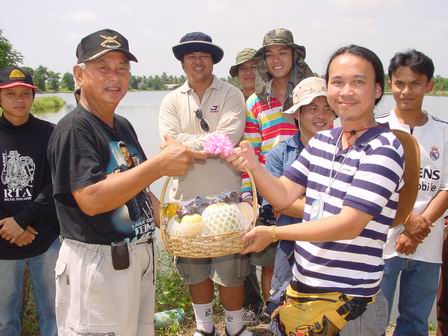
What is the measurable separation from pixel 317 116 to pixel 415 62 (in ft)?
3.00

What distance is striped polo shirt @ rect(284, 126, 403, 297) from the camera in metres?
1.79

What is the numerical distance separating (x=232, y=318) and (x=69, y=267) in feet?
6.18

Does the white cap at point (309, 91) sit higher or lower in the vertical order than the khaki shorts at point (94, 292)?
higher

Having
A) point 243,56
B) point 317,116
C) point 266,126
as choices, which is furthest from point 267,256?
point 243,56

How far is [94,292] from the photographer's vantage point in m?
2.20

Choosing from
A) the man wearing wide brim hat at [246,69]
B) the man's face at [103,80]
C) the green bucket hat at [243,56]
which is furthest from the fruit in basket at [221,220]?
the green bucket hat at [243,56]

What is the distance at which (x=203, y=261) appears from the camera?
3.71 meters

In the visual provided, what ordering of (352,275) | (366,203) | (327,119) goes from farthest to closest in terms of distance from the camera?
(327,119), (352,275), (366,203)

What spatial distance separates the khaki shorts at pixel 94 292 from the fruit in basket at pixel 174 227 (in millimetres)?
235

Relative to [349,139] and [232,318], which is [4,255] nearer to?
[232,318]

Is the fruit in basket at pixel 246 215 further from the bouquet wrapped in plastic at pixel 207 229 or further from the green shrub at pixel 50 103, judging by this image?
the green shrub at pixel 50 103

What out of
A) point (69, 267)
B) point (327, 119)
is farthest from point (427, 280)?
point (69, 267)

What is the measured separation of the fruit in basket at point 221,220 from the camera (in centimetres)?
219

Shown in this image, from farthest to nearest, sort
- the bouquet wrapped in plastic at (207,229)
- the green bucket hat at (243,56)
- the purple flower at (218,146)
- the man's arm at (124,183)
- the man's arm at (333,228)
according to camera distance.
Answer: the green bucket hat at (243,56) < the purple flower at (218,146) < the bouquet wrapped in plastic at (207,229) < the man's arm at (124,183) < the man's arm at (333,228)
